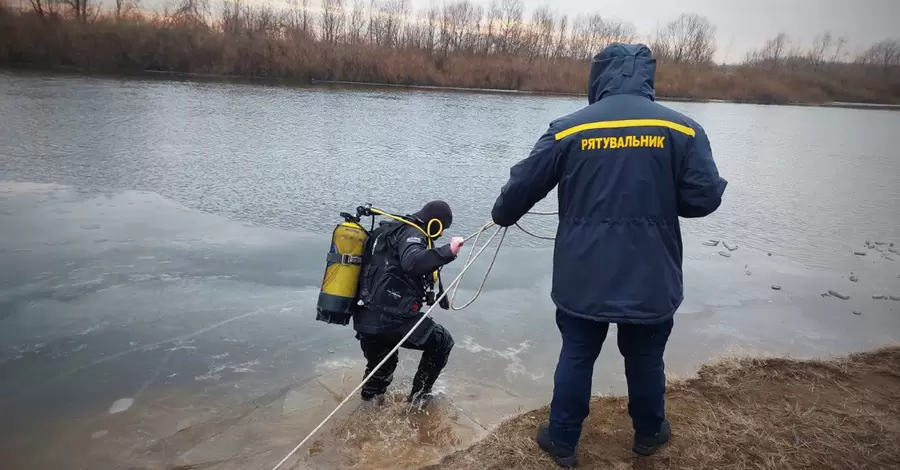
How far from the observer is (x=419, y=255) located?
2.88 meters

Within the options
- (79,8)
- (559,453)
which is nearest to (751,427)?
(559,453)

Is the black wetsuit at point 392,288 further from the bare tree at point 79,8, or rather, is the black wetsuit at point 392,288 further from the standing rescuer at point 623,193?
the bare tree at point 79,8

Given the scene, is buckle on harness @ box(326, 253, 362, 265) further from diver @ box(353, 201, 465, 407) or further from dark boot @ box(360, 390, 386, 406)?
dark boot @ box(360, 390, 386, 406)

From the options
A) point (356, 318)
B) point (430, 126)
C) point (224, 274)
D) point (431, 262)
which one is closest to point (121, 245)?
point (224, 274)

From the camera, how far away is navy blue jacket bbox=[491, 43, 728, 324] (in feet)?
7.60

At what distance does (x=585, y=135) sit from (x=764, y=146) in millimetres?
16081

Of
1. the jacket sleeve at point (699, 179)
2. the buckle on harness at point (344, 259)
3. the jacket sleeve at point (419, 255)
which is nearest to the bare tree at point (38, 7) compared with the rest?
the buckle on harness at point (344, 259)

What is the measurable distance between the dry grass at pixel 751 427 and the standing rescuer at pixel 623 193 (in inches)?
26.6

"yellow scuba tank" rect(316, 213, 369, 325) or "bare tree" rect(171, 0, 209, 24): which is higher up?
"bare tree" rect(171, 0, 209, 24)

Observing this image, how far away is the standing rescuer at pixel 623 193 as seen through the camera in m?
2.32

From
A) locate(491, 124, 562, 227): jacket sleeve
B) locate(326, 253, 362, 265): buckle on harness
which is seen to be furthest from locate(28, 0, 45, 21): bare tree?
locate(491, 124, 562, 227): jacket sleeve

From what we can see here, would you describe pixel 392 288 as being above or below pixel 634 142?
below

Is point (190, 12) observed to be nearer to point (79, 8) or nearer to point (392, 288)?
point (79, 8)

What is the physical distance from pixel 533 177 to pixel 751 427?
1.84 meters
